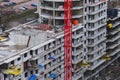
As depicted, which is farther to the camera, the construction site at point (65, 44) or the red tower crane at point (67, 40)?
the red tower crane at point (67, 40)

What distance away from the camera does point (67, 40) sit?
57.7 metres

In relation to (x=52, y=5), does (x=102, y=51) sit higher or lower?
Result: lower

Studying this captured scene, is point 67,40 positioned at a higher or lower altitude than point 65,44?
higher

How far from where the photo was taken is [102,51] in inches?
2862

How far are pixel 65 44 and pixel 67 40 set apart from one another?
69cm

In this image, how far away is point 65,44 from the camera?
57594 mm

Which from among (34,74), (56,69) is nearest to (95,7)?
(56,69)

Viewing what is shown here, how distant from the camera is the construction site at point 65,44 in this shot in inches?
1987

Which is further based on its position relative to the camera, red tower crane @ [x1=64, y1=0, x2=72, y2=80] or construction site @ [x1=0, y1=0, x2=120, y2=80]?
red tower crane @ [x1=64, y1=0, x2=72, y2=80]

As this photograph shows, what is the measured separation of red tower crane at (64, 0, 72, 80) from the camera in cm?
5791

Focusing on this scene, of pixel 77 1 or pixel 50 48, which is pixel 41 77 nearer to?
pixel 50 48

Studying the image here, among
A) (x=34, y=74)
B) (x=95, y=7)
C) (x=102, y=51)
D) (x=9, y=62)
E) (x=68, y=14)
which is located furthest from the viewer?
(x=102, y=51)

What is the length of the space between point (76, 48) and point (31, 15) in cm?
5738

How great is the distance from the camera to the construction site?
50469 mm
